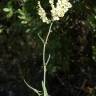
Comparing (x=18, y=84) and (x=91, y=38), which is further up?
(x=91, y=38)

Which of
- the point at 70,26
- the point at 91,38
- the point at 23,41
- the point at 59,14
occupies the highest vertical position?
the point at 59,14

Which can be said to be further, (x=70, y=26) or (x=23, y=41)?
(x=23, y=41)

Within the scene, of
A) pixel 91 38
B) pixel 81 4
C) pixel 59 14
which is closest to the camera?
pixel 59 14

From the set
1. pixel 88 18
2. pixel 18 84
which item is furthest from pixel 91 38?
pixel 18 84

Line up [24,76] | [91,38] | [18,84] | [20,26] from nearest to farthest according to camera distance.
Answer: [20,26]
[91,38]
[24,76]
[18,84]

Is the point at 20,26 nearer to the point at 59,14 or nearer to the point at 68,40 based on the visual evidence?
the point at 68,40

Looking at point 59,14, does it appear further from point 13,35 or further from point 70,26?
point 13,35
